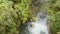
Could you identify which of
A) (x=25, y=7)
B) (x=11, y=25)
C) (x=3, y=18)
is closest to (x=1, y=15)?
(x=3, y=18)

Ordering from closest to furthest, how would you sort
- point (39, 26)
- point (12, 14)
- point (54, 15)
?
1. point (12, 14)
2. point (54, 15)
3. point (39, 26)

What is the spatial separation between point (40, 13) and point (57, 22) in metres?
2.09

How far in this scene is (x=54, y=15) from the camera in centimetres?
784

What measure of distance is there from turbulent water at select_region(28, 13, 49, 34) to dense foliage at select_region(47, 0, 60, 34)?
916 mm

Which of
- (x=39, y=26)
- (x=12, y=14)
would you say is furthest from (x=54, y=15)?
→ (x=12, y=14)

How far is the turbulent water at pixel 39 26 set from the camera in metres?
8.91

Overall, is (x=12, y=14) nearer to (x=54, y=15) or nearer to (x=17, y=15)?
(x=17, y=15)

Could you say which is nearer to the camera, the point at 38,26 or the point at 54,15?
the point at 54,15

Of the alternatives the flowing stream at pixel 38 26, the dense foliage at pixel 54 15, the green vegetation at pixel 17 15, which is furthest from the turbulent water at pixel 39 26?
the dense foliage at pixel 54 15

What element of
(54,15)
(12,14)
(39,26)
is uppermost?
(12,14)

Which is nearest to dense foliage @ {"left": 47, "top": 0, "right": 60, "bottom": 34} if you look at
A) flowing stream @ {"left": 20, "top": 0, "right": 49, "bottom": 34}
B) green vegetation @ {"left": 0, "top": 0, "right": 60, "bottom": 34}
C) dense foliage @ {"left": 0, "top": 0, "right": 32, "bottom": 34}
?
green vegetation @ {"left": 0, "top": 0, "right": 60, "bottom": 34}

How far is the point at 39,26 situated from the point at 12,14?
207 centimetres

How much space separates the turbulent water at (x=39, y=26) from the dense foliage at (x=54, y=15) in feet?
3.00

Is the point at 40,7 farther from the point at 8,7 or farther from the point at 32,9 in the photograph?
the point at 8,7
